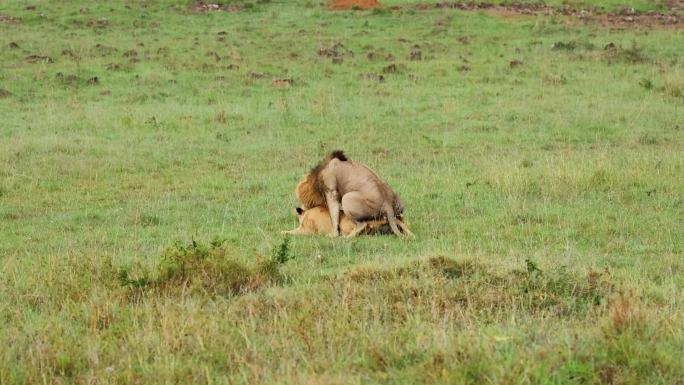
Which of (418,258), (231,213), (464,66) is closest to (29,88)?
(464,66)

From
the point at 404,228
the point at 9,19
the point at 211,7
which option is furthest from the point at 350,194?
the point at 211,7

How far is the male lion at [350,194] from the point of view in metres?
10.4

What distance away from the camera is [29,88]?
72.7 ft

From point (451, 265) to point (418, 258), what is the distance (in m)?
0.35

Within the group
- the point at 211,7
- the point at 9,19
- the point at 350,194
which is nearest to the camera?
the point at 350,194

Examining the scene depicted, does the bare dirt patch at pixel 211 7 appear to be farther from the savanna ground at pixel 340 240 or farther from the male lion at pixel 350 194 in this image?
the male lion at pixel 350 194

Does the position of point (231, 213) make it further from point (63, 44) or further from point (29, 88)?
point (63, 44)

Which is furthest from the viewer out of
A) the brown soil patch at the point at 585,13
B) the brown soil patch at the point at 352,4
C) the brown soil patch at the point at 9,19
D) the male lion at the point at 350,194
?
the brown soil patch at the point at 352,4

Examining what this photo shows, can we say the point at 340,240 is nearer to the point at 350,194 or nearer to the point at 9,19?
the point at 350,194

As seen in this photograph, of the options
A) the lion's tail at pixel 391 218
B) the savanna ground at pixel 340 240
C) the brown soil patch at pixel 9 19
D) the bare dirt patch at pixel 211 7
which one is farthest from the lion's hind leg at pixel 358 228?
the bare dirt patch at pixel 211 7

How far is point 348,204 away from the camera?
34.2ft

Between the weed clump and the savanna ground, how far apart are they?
22 millimetres

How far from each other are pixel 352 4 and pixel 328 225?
1073 inches

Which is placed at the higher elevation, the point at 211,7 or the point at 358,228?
the point at 211,7
